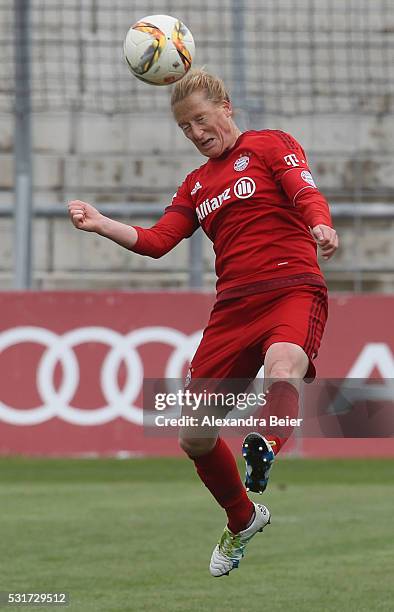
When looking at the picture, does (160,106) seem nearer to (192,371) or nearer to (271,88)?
(271,88)

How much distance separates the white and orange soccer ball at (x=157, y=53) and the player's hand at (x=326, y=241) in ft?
Answer: 4.46

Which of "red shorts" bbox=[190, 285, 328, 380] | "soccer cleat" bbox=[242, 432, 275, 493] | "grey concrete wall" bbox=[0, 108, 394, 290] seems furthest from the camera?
"grey concrete wall" bbox=[0, 108, 394, 290]

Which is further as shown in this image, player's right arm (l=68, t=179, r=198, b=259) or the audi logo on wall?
the audi logo on wall

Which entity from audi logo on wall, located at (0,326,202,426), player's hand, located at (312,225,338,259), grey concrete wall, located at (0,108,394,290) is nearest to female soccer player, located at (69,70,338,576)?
player's hand, located at (312,225,338,259)

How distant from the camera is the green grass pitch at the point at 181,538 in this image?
6.39m

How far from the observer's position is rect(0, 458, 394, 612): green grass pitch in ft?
21.0

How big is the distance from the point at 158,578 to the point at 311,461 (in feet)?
18.6

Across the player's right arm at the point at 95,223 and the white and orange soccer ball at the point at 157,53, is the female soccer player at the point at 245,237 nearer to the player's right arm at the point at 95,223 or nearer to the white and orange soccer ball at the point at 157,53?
the player's right arm at the point at 95,223

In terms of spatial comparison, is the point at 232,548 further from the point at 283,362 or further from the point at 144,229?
the point at 144,229

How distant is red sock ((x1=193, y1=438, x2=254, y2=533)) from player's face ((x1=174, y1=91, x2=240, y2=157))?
1.38 m

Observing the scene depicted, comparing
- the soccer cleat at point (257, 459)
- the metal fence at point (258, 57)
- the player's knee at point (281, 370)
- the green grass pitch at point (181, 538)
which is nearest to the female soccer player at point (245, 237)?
the player's knee at point (281, 370)

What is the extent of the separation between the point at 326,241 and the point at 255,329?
2.60 ft

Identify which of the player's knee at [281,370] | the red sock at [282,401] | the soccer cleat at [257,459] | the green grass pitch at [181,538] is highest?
the player's knee at [281,370]

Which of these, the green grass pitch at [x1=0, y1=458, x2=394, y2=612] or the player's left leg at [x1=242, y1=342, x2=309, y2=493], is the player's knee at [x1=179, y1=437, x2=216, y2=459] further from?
the green grass pitch at [x1=0, y1=458, x2=394, y2=612]
